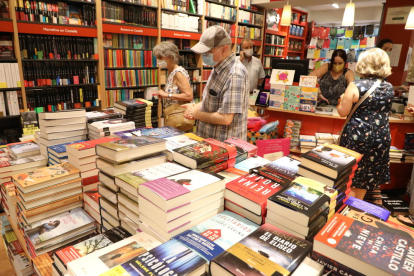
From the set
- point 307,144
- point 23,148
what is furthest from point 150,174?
point 307,144

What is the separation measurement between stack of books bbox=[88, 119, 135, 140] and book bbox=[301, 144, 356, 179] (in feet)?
4.38

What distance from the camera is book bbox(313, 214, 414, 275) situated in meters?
0.69

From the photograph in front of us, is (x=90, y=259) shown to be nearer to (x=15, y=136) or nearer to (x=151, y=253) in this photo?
(x=151, y=253)

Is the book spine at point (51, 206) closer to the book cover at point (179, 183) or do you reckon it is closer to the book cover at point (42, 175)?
the book cover at point (42, 175)

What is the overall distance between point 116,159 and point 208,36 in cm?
107

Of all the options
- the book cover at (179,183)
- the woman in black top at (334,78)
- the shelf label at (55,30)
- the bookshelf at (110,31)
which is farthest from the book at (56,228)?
the woman in black top at (334,78)

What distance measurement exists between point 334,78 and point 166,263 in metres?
3.76

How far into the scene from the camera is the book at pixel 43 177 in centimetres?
140

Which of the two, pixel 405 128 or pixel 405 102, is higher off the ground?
pixel 405 102

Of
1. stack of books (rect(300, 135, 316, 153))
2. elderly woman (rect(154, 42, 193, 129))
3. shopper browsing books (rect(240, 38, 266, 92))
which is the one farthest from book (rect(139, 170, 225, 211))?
shopper browsing books (rect(240, 38, 266, 92))

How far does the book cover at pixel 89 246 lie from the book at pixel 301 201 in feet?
2.03

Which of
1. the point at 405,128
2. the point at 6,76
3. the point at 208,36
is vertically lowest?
the point at 405,128

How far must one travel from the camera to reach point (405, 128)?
3277 millimetres

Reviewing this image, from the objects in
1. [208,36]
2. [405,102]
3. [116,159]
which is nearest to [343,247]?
[116,159]
